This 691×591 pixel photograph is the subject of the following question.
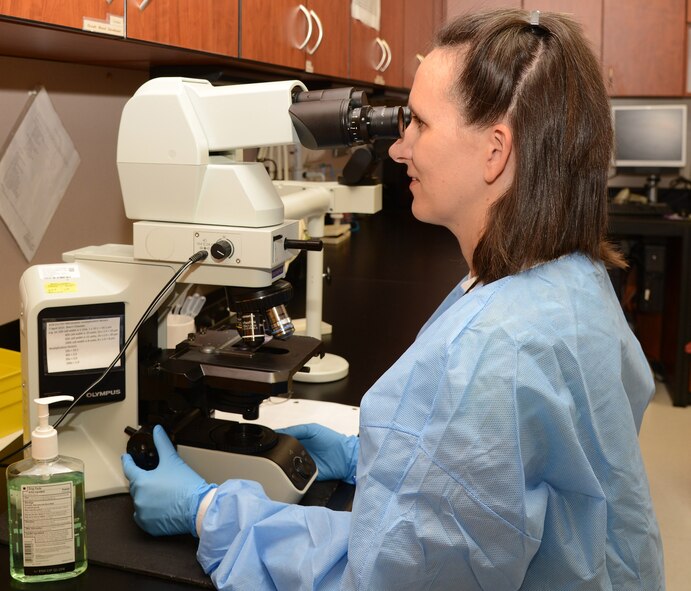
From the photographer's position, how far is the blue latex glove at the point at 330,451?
125 cm

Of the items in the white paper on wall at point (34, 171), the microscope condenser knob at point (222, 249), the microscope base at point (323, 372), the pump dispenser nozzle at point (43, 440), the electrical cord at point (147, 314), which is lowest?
the microscope base at point (323, 372)

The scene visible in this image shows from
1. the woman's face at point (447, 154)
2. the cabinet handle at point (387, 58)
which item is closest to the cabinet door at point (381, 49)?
the cabinet handle at point (387, 58)

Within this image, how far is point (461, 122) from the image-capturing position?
0.89 meters

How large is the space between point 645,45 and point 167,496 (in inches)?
183

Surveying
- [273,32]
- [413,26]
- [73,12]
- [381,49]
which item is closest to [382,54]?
[381,49]

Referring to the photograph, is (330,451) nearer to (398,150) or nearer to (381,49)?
(398,150)

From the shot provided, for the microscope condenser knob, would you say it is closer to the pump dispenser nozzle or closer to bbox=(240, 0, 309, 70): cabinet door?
the pump dispenser nozzle

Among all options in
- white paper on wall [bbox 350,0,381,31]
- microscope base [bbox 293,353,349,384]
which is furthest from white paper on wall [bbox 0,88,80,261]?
white paper on wall [bbox 350,0,381,31]

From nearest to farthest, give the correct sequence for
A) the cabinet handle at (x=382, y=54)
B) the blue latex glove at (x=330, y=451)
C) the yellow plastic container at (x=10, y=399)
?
the blue latex glove at (x=330, y=451) < the yellow plastic container at (x=10, y=399) < the cabinet handle at (x=382, y=54)

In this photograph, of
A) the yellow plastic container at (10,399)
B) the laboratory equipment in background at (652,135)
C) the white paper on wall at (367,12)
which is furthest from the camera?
the laboratory equipment in background at (652,135)

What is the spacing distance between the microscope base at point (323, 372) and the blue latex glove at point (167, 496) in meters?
0.66

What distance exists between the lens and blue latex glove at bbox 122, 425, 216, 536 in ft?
3.41

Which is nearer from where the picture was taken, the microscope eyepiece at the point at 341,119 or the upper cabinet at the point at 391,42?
the microscope eyepiece at the point at 341,119

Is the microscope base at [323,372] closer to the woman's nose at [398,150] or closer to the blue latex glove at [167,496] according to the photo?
the blue latex glove at [167,496]
